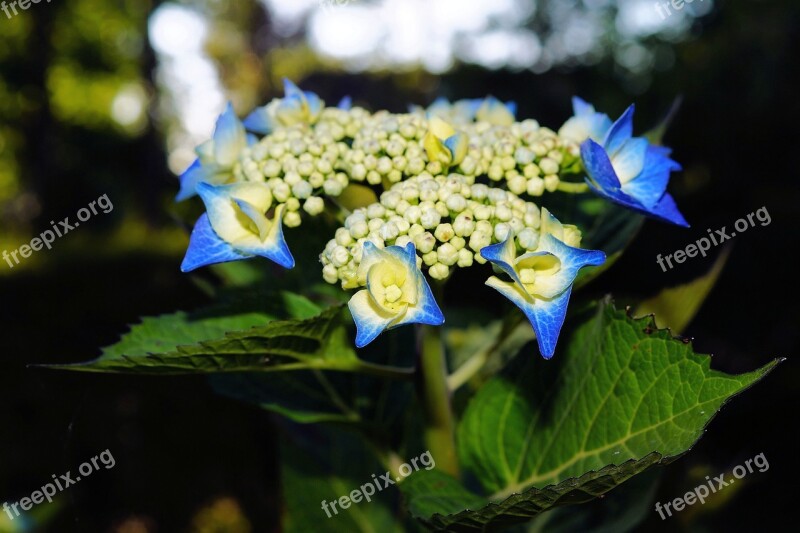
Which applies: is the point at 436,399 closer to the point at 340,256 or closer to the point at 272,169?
the point at 340,256

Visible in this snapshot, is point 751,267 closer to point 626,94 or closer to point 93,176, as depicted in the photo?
point 626,94

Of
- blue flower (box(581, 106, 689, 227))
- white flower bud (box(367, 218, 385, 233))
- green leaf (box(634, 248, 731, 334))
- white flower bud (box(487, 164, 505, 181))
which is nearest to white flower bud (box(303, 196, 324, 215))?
white flower bud (box(367, 218, 385, 233))

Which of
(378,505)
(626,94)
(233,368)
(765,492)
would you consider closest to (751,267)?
(765,492)

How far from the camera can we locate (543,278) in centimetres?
67

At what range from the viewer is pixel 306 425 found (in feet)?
4.03

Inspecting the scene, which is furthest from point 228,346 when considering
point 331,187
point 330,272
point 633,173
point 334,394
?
point 633,173

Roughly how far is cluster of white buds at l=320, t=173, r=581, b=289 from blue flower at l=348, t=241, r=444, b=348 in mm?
22

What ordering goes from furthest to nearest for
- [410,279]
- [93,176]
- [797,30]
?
[93,176] → [797,30] → [410,279]

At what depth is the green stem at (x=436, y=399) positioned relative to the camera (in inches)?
31.4

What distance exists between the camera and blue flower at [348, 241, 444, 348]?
627 millimetres

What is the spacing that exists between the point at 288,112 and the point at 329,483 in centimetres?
65

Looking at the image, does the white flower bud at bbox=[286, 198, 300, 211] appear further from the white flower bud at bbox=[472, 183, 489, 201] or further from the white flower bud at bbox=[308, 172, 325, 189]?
the white flower bud at bbox=[472, 183, 489, 201]

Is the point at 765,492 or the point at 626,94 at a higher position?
the point at 626,94

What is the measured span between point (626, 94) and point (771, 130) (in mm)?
3158
